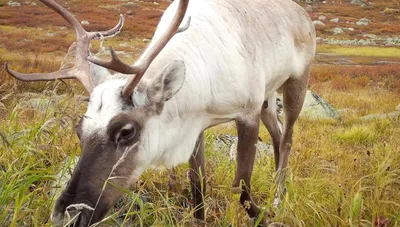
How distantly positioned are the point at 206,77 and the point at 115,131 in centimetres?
87

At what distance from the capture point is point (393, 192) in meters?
3.21

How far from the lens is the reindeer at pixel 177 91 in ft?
8.41

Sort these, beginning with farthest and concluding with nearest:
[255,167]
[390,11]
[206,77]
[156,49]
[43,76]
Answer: [390,11] → [255,167] → [206,77] → [43,76] → [156,49]

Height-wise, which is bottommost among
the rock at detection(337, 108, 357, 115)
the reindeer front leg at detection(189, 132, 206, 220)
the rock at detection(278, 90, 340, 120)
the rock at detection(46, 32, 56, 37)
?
the rock at detection(46, 32, 56, 37)

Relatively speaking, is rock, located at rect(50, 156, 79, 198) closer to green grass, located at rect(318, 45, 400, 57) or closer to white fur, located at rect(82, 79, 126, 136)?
white fur, located at rect(82, 79, 126, 136)

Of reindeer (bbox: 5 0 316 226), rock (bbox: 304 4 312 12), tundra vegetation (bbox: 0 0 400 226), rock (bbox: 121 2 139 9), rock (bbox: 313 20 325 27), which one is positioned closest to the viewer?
reindeer (bbox: 5 0 316 226)

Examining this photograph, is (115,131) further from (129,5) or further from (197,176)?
(129,5)

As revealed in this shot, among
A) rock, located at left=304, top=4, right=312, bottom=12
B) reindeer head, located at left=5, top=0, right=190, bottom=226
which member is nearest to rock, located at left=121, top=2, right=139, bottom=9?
rock, located at left=304, top=4, right=312, bottom=12

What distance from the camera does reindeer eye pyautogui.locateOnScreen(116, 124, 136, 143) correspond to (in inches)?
104

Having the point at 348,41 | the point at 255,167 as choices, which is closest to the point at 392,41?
the point at 348,41

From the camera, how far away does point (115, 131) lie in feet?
8.58

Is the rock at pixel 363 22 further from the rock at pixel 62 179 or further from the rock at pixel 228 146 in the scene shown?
the rock at pixel 62 179

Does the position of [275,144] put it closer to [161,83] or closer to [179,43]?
[179,43]

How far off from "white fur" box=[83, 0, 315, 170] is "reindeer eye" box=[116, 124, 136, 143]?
96 millimetres
